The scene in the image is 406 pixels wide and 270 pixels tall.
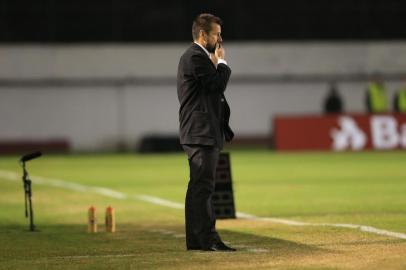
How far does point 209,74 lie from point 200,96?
0.27m

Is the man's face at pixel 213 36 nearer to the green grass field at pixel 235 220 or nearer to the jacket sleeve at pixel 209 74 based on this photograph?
the jacket sleeve at pixel 209 74

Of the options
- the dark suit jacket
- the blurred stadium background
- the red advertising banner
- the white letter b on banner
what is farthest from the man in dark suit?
the blurred stadium background

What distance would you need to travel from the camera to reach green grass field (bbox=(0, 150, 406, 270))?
1080cm

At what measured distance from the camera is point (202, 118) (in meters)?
11.4

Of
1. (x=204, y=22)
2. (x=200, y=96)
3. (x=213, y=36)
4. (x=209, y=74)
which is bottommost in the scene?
(x=200, y=96)

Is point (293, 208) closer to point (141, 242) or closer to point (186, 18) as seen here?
point (141, 242)

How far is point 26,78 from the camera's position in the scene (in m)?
46.0

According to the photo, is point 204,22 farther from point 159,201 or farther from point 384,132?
point 384,132

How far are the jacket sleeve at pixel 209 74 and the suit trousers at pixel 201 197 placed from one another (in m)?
0.58

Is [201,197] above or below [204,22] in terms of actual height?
below

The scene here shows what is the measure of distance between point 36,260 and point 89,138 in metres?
35.7

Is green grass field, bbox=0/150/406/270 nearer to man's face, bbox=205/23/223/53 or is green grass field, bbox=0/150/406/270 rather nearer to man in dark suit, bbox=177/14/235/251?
man in dark suit, bbox=177/14/235/251

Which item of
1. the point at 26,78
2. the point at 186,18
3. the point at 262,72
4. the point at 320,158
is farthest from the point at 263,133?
the point at 320,158

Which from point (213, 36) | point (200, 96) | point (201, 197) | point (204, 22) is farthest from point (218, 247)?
point (204, 22)
